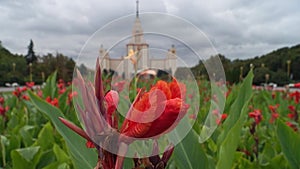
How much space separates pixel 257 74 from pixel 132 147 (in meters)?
11.5

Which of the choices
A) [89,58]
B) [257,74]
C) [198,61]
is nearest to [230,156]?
[198,61]

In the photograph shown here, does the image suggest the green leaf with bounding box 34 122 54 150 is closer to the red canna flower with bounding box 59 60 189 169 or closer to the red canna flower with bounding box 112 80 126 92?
the red canna flower with bounding box 112 80 126 92

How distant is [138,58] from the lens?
27.1 inches

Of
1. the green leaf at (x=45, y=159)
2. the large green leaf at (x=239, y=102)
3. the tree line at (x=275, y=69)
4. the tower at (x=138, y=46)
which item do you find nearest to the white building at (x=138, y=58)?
the tower at (x=138, y=46)

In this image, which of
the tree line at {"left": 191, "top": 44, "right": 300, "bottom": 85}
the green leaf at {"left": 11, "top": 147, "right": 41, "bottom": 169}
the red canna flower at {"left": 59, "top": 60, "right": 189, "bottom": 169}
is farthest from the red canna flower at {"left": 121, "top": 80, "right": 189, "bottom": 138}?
the tree line at {"left": 191, "top": 44, "right": 300, "bottom": 85}

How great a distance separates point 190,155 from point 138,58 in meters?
0.26

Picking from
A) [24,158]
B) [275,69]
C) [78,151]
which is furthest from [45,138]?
[275,69]

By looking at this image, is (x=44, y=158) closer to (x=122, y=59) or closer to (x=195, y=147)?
(x=195, y=147)

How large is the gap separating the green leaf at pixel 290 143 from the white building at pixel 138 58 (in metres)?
0.70

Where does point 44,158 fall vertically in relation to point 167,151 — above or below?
below

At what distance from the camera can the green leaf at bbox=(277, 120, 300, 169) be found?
1.17 metres

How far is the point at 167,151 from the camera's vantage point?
18.2 inches

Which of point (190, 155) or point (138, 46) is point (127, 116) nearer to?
point (138, 46)

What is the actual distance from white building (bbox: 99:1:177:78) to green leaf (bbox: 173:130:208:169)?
0.21 meters
